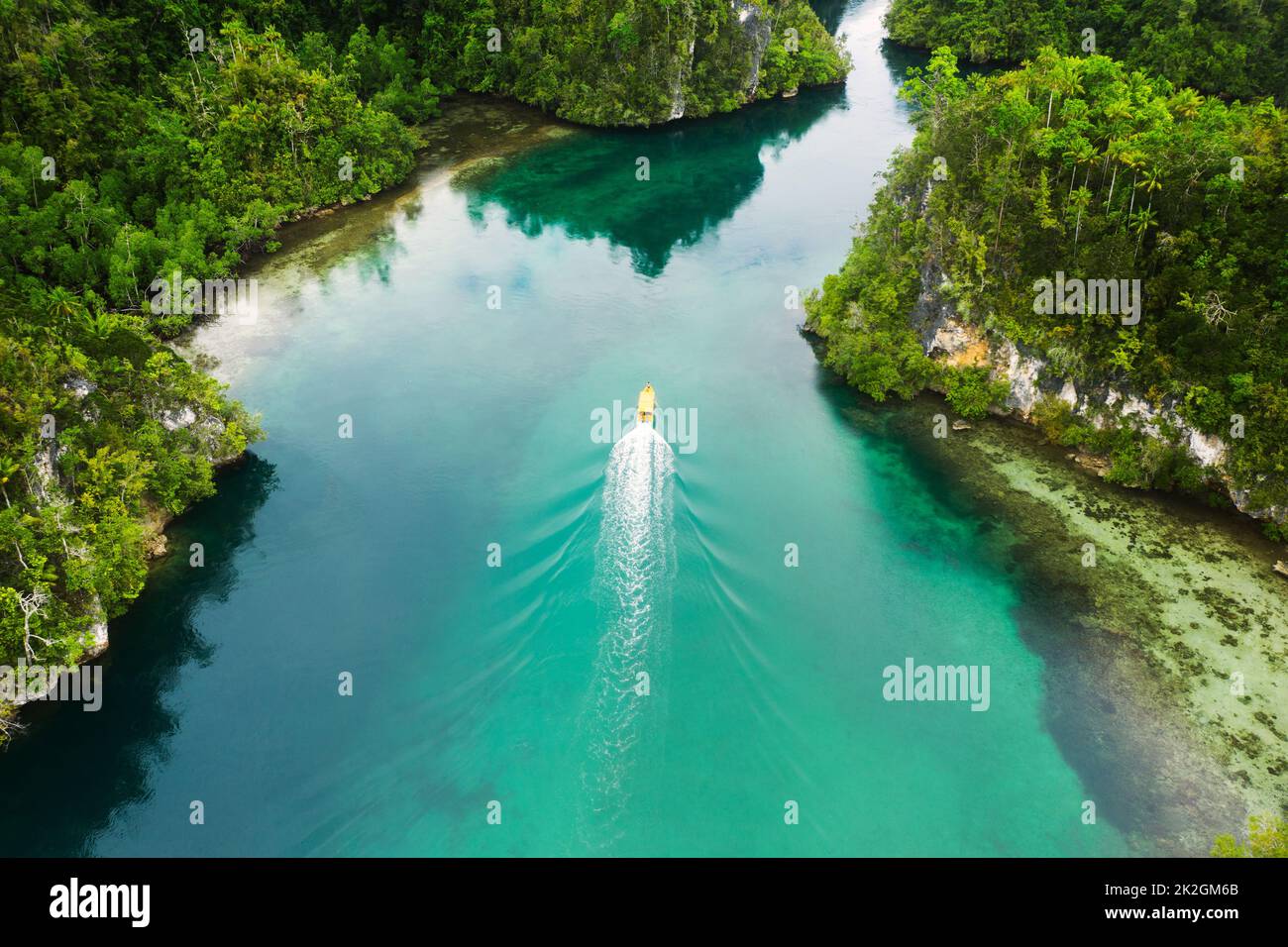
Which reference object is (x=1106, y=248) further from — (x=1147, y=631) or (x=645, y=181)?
(x=645, y=181)

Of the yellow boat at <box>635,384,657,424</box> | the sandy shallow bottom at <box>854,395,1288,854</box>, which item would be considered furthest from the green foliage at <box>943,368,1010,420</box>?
the yellow boat at <box>635,384,657,424</box>

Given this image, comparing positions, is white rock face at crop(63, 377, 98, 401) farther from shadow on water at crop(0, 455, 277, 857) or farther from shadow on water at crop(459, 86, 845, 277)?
shadow on water at crop(459, 86, 845, 277)

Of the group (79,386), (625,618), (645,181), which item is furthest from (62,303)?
(645,181)

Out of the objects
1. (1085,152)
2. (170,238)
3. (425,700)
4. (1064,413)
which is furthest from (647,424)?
(170,238)

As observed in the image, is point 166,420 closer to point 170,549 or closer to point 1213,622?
point 170,549

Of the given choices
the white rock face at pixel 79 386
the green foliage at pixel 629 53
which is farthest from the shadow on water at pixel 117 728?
the green foliage at pixel 629 53

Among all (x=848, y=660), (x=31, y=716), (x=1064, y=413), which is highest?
(x=1064, y=413)

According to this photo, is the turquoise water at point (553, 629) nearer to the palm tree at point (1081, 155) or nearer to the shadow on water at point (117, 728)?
the shadow on water at point (117, 728)
